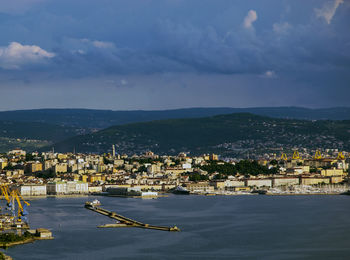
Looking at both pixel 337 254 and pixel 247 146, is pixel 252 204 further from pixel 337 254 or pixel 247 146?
pixel 247 146

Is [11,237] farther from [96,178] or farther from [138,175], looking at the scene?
[138,175]

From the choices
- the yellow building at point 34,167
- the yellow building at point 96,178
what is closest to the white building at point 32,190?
the yellow building at point 96,178

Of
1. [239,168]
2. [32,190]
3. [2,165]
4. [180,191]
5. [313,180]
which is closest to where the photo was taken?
[32,190]

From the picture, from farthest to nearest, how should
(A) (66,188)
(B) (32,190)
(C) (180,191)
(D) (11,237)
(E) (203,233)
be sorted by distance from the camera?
(A) (66,188)
(C) (180,191)
(B) (32,190)
(E) (203,233)
(D) (11,237)

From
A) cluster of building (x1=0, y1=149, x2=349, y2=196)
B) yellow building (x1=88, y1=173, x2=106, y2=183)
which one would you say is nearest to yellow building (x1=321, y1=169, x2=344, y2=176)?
cluster of building (x1=0, y1=149, x2=349, y2=196)

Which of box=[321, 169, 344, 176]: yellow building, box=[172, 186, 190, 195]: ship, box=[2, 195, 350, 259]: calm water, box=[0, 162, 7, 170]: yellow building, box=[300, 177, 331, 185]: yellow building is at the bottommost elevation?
box=[2, 195, 350, 259]: calm water

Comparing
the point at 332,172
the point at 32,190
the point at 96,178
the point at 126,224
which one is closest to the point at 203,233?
the point at 126,224

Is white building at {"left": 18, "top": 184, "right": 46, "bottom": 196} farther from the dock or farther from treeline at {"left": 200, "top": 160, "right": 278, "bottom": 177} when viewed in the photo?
the dock
